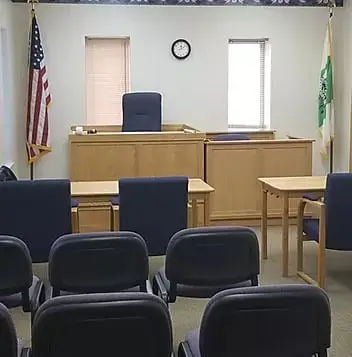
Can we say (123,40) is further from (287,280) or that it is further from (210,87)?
(287,280)

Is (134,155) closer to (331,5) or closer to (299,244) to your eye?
(299,244)

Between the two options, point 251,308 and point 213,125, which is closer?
point 251,308

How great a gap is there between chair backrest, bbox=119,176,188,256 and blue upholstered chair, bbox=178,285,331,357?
2.46 metres

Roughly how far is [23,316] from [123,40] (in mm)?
5336

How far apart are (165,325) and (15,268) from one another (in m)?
1.19

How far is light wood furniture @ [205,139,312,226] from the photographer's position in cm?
726

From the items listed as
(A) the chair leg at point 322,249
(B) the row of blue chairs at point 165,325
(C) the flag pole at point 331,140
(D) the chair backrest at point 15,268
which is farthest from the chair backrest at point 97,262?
(C) the flag pole at point 331,140

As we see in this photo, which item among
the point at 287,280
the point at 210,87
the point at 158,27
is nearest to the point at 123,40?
the point at 158,27

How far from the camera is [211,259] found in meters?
3.18

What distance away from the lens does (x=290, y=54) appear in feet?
30.2

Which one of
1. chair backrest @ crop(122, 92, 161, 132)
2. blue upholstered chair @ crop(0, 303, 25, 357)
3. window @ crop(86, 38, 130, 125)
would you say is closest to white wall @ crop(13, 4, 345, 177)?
window @ crop(86, 38, 130, 125)

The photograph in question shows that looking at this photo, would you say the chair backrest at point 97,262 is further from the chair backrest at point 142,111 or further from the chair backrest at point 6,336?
the chair backrest at point 142,111

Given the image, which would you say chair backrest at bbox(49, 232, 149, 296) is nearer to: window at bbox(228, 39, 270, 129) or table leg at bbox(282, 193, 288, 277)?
table leg at bbox(282, 193, 288, 277)

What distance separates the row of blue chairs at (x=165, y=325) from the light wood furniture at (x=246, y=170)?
5.00 meters
